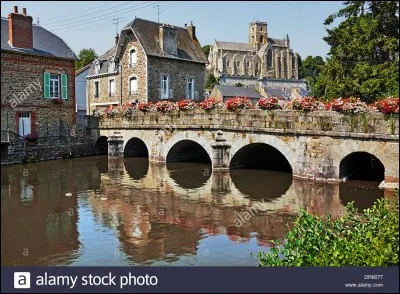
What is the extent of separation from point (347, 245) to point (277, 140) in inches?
423

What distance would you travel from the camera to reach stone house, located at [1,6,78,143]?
2005 centimetres

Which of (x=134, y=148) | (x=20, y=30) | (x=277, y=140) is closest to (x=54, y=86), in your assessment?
(x=20, y=30)

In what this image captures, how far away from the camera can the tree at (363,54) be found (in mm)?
16312

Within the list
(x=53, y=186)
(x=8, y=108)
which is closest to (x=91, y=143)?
(x=8, y=108)

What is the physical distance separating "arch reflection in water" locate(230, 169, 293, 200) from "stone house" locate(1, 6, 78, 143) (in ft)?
33.5

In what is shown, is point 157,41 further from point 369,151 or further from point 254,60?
point 254,60

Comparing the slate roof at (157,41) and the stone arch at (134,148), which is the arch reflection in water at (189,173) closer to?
the stone arch at (134,148)

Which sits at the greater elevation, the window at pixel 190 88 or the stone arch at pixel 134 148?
the window at pixel 190 88

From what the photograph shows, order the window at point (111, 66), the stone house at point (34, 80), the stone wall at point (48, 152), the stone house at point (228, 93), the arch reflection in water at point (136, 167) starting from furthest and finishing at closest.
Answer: the stone house at point (228, 93) → the window at point (111, 66) → the stone house at point (34, 80) → the stone wall at point (48, 152) → the arch reflection in water at point (136, 167)

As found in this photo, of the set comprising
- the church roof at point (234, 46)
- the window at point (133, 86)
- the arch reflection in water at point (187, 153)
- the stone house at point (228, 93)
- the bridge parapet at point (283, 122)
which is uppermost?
the church roof at point (234, 46)

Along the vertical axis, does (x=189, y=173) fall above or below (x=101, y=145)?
below

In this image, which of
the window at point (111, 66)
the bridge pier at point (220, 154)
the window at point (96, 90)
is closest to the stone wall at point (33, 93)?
the window at point (111, 66)

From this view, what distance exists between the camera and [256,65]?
7944cm

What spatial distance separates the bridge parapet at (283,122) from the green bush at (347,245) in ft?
25.8
